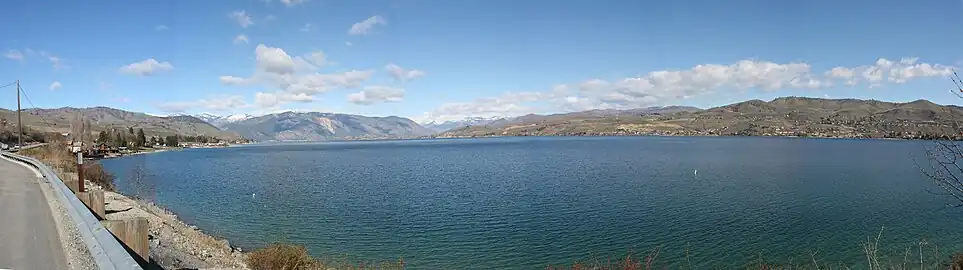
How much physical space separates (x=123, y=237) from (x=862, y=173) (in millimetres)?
72462

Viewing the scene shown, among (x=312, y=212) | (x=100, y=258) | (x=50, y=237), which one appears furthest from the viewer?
(x=312, y=212)

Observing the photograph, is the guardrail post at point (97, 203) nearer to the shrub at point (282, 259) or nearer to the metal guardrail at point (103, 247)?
the shrub at point (282, 259)

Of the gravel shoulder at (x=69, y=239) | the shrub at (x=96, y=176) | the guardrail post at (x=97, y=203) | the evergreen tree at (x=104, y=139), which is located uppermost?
the evergreen tree at (x=104, y=139)

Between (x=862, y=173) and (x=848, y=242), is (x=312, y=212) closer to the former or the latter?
(x=848, y=242)

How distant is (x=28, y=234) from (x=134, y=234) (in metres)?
6.85

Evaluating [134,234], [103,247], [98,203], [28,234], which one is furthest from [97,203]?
[103,247]

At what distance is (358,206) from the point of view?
3838 centimetres

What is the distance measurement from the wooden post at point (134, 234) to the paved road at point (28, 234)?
2461mm

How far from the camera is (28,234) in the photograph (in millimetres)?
11352

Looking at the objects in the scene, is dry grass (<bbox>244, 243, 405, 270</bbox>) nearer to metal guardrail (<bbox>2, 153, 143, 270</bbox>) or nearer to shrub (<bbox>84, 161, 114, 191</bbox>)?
metal guardrail (<bbox>2, 153, 143, 270</bbox>)

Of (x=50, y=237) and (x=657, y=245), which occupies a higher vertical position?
(x=50, y=237)

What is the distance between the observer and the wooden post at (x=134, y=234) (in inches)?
266

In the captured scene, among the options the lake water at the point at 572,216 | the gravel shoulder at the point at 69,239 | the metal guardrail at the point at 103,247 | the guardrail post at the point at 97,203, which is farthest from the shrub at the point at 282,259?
the metal guardrail at the point at 103,247

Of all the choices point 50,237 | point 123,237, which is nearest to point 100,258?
point 123,237
